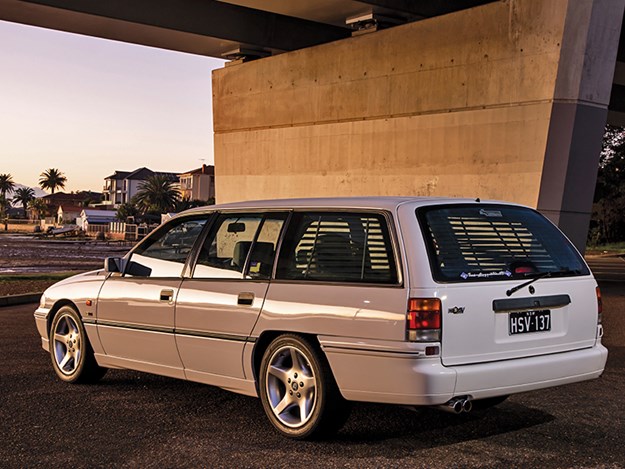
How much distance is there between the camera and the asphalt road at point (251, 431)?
5.41 meters

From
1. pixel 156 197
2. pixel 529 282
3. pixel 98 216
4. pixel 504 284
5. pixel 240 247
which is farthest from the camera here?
pixel 156 197

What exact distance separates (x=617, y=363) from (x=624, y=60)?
1602 cm

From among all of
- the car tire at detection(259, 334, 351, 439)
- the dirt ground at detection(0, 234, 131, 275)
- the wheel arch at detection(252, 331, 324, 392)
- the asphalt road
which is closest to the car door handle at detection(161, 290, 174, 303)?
the asphalt road

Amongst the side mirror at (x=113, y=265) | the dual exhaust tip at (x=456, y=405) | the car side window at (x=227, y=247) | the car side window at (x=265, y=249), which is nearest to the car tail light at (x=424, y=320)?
the dual exhaust tip at (x=456, y=405)

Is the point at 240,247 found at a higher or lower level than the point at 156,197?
higher

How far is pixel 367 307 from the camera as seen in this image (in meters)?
5.55

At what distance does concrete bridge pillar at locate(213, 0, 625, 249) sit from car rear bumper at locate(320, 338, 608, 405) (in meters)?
10.5

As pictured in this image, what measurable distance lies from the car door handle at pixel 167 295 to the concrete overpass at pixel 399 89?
33.9 ft

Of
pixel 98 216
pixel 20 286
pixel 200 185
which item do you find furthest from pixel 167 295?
pixel 200 185

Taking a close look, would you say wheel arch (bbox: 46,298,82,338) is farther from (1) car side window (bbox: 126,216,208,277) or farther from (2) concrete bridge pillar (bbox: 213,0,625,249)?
(2) concrete bridge pillar (bbox: 213,0,625,249)

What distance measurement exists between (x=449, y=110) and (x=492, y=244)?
39.1 feet

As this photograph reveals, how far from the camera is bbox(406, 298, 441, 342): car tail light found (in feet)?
17.5

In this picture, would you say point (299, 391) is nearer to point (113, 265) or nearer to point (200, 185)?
point (113, 265)

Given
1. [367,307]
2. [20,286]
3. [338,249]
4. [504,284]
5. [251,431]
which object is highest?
[338,249]
